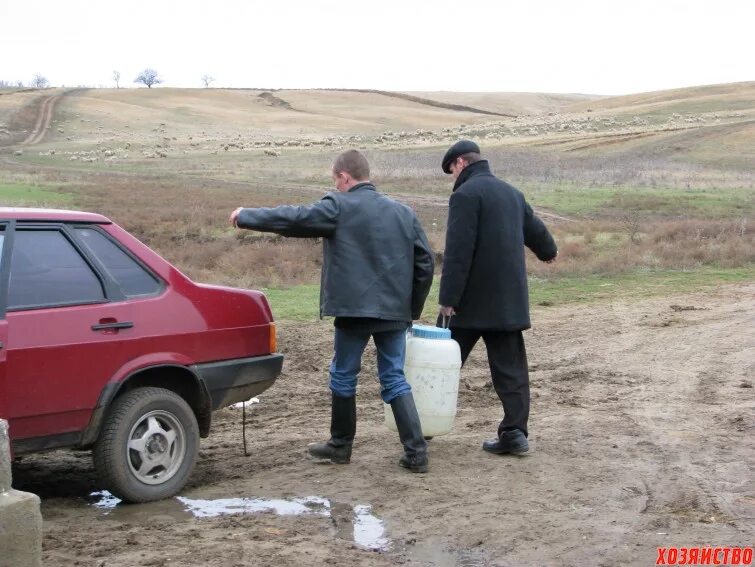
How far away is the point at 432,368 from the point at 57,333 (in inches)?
94.1

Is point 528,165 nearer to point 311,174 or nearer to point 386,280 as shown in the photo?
point 311,174

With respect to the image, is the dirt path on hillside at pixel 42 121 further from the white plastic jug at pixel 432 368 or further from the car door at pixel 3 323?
the car door at pixel 3 323

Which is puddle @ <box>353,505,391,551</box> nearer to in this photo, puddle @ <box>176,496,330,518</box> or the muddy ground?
the muddy ground

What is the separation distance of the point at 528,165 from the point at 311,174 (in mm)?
9698

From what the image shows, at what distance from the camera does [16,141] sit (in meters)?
68.5

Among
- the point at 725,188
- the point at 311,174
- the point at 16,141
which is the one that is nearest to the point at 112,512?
the point at 725,188

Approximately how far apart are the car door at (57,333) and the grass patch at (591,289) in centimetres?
647

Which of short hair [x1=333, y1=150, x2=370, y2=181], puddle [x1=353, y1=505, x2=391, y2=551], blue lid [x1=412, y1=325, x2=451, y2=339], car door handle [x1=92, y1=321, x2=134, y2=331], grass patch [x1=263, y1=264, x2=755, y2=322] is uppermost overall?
short hair [x1=333, y1=150, x2=370, y2=181]

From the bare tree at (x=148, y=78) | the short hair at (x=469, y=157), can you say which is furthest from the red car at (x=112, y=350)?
the bare tree at (x=148, y=78)

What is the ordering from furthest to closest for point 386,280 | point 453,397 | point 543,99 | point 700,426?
1. point 543,99
2. point 700,426
3. point 453,397
4. point 386,280

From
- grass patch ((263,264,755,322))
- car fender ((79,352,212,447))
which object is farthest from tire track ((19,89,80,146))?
car fender ((79,352,212,447))

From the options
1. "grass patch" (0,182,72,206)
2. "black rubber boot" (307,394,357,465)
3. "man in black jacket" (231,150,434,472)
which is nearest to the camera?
"man in black jacket" (231,150,434,472)

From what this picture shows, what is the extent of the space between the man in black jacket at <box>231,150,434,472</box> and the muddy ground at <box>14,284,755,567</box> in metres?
0.32

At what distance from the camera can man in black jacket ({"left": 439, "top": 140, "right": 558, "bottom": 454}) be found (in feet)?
21.1
